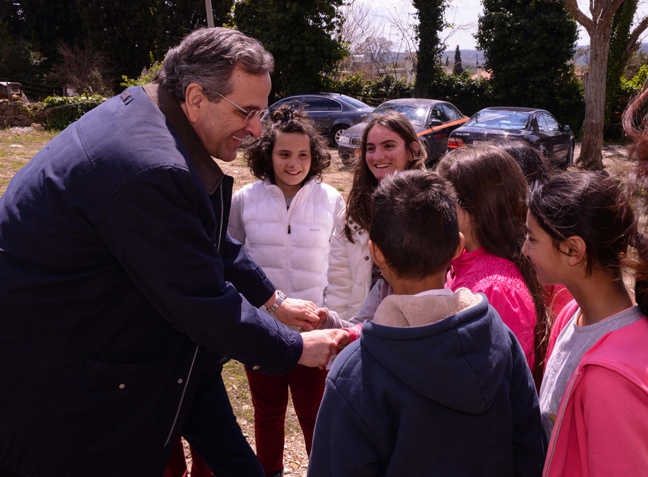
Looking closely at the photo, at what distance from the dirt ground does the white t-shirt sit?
43 cm

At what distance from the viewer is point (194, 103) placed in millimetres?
2004

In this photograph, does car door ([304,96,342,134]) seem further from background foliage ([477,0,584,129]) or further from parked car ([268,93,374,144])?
background foliage ([477,0,584,129])

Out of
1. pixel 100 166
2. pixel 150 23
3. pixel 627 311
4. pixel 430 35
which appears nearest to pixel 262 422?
pixel 100 166

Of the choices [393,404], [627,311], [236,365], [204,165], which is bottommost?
[236,365]

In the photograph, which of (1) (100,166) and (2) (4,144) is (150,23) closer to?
(2) (4,144)

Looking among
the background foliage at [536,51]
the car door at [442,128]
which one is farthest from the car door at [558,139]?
the background foliage at [536,51]

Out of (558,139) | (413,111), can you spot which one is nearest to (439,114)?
(413,111)

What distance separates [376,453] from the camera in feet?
4.50

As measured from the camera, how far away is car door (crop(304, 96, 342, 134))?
A: 1576 cm

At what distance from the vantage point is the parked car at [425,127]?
502 inches

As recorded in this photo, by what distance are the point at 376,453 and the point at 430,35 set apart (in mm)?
23835

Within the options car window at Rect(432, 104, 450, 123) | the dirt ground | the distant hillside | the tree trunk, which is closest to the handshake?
the dirt ground

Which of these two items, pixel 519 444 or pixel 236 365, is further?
pixel 236 365

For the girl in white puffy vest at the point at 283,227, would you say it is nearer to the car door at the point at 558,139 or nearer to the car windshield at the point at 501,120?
the car windshield at the point at 501,120
